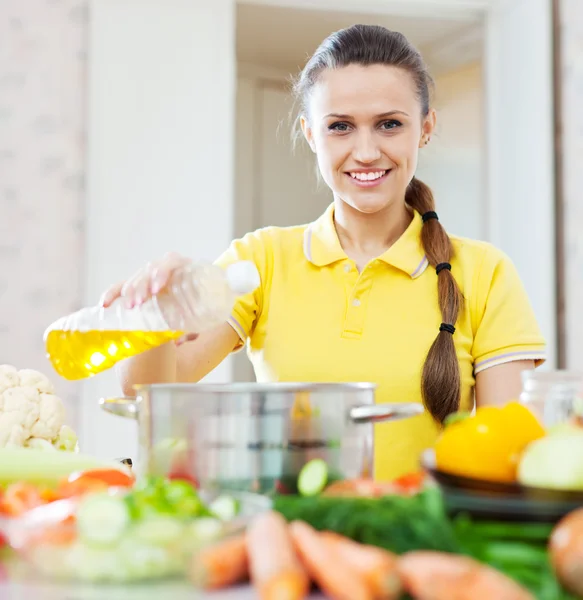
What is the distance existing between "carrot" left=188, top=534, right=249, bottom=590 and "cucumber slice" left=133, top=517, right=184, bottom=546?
19mm

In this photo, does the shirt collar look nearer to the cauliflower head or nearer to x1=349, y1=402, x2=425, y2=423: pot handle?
the cauliflower head

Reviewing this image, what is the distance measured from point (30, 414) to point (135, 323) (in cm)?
23

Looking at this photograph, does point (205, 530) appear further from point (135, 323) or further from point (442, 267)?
point (442, 267)

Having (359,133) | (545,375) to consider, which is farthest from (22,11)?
(545,375)

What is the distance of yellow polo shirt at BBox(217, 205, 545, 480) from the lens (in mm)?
1471

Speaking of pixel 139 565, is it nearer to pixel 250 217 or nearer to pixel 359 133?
pixel 359 133

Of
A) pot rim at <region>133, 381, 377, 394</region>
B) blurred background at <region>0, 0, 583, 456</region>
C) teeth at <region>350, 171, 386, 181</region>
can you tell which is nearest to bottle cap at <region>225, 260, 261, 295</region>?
pot rim at <region>133, 381, 377, 394</region>

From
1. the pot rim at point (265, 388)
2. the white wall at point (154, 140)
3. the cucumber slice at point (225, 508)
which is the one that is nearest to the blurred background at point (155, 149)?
the white wall at point (154, 140)

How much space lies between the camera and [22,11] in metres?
3.08

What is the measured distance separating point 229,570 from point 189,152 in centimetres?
270

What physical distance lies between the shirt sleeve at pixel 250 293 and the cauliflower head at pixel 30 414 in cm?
40

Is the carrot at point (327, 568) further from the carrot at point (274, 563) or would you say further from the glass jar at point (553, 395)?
the glass jar at point (553, 395)

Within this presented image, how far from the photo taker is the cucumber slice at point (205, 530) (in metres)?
0.54

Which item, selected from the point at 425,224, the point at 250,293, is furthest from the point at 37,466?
the point at 425,224
